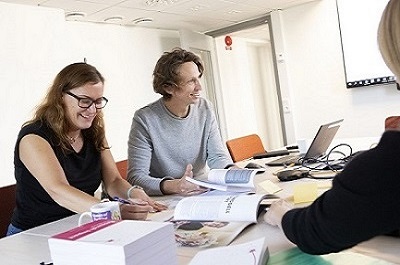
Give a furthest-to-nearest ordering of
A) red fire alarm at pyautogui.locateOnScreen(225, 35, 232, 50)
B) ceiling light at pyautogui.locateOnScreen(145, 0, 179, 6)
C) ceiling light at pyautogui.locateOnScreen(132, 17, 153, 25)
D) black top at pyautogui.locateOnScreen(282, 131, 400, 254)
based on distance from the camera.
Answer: red fire alarm at pyautogui.locateOnScreen(225, 35, 232, 50)
ceiling light at pyautogui.locateOnScreen(132, 17, 153, 25)
ceiling light at pyautogui.locateOnScreen(145, 0, 179, 6)
black top at pyautogui.locateOnScreen(282, 131, 400, 254)

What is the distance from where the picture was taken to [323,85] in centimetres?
502

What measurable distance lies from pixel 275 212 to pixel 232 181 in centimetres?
47

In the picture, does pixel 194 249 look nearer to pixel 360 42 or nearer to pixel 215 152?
pixel 215 152

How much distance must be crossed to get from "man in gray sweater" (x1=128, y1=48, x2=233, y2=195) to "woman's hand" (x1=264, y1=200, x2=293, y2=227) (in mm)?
823

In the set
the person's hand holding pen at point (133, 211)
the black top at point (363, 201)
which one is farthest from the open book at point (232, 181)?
the black top at point (363, 201)

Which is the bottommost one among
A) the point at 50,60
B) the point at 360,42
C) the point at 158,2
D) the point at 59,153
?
the point at 59,153

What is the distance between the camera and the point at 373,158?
71 cm

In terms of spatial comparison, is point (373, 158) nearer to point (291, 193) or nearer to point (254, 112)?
point (291, 193)

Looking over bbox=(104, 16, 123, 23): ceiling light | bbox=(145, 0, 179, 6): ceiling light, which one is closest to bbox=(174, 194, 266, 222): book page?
bbox=(145, 0, 179, 6): ceiling light

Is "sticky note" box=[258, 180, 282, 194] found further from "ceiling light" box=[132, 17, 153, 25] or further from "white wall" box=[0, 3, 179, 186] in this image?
"ceiling light" box=[132, 17, 153, 25]

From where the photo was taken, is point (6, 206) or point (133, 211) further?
point (6, 206)

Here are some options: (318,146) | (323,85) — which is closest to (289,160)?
(318,146)

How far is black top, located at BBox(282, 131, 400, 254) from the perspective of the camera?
70 cm

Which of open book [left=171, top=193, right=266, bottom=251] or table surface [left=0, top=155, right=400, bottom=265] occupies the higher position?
open book [left=171, top=193, right=266, bottom=251]
